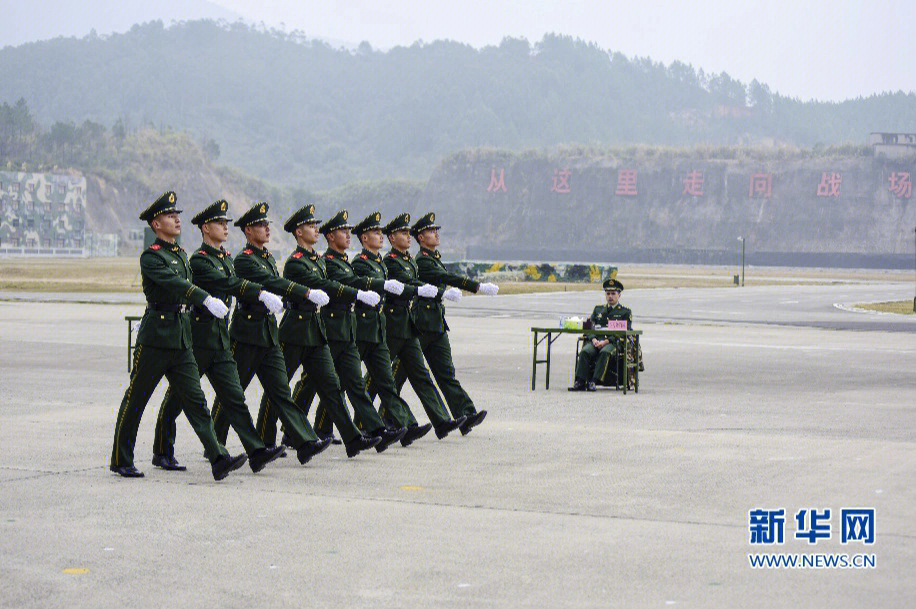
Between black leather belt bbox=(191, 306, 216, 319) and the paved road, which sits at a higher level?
black leather belt bbox=(191, 306, 216, 319)

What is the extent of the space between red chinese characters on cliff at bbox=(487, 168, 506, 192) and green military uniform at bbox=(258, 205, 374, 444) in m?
185

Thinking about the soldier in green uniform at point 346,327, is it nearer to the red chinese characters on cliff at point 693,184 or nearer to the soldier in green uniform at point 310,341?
the soldier in green uniform at point 310,341

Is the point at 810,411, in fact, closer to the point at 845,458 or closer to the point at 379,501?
the point at 845,458

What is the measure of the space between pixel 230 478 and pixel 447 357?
3089mm

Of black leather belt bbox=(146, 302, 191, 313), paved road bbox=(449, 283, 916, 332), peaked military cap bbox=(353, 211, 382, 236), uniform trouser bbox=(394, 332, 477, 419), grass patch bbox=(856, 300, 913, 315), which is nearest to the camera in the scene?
black leather belt bbox=(146, 302, 191, 313)

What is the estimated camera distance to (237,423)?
10836 mm

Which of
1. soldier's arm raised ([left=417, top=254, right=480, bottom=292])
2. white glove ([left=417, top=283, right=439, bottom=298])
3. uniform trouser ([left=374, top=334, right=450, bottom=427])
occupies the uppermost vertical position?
soldier's arm raised ([left=417, top=254, right=480, bottom=292])

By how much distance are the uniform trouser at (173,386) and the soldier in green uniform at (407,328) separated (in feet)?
8.39

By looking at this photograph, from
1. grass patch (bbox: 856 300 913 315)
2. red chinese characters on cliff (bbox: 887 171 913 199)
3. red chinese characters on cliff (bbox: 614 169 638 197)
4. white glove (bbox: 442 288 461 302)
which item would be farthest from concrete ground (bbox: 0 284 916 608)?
red chinese characters on cliff (bbox: 614 169 638 197)

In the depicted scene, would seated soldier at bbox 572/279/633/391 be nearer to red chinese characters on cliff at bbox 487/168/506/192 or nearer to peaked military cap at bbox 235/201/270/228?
peaked military cap at bbox 235/201/270/228

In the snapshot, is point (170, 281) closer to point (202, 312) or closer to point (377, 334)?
point (202, 312)

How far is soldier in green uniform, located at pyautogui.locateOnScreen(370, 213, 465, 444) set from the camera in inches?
507

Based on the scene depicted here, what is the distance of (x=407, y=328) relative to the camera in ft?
42.3

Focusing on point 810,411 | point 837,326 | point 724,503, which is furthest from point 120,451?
point 837,326
